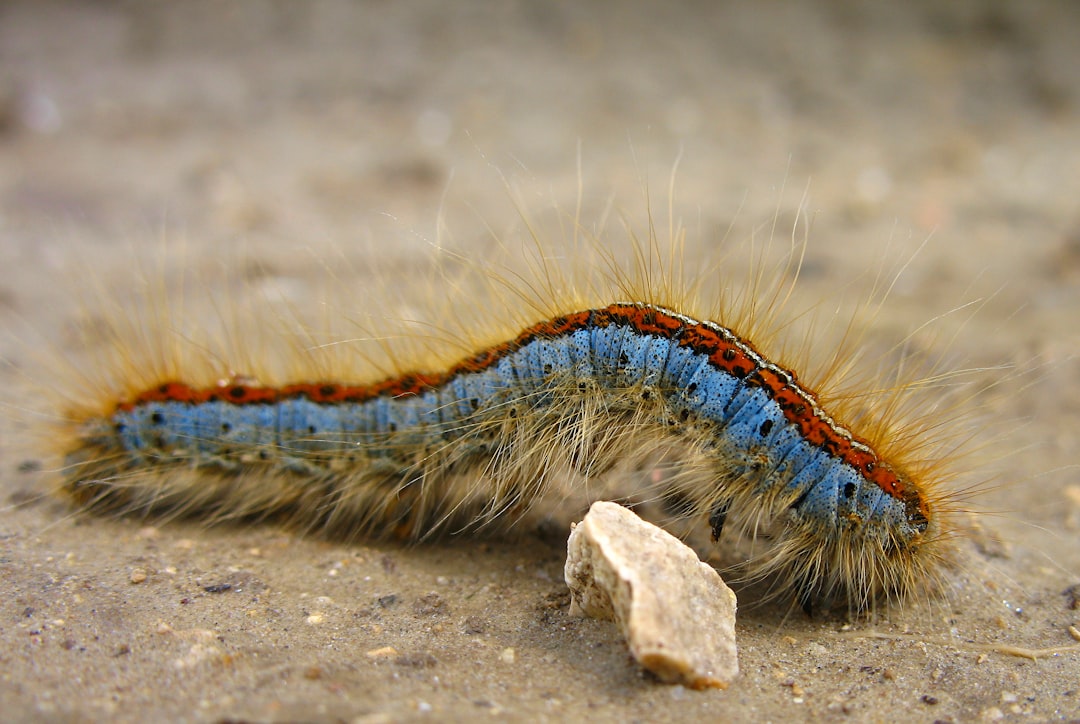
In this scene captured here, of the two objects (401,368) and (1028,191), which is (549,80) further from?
(401,368)

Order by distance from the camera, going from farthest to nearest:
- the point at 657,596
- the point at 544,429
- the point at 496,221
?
the point at 496,221, the point at 544,429, the point at 657,596

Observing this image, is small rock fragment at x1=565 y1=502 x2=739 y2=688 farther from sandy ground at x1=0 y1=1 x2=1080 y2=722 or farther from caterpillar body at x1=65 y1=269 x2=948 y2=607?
caterpillar body at x1=65 y1=269 x2=948 y2=607

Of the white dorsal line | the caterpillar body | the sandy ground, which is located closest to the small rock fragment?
the sandy ground

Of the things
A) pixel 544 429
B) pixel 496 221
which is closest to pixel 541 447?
pixel 544 429

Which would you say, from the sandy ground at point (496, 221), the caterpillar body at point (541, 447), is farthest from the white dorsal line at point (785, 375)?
the sandy ground at point (496, 221)

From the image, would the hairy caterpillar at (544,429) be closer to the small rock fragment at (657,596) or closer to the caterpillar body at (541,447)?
the caterpillar body at (541,447)

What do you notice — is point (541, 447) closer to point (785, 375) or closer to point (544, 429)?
point (544, 429)

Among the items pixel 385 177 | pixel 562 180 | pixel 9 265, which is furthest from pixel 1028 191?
pixel 9 265
